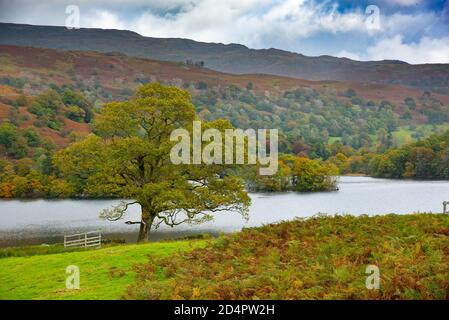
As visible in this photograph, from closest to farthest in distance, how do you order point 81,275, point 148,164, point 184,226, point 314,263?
1. point 314,263
2. point 81,275
3. point 148,164
4. point 184,226

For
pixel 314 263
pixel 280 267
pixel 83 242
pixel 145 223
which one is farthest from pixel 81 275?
pixel 83 242

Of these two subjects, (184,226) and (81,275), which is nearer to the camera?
(81,275)

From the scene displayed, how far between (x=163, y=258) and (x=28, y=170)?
9558cm

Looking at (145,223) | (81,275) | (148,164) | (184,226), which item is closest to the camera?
(81,275)

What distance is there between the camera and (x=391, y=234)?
44.9 ft

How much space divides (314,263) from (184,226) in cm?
4177

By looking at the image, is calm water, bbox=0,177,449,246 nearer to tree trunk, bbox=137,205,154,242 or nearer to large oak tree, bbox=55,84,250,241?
tree trunk, bbox=137,205,154,242

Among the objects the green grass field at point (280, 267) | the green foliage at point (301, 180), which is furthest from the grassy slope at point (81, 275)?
the green foliage at point (301, 180)

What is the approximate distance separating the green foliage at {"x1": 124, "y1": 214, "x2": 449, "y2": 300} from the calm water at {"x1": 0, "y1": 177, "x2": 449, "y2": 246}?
98.1 feet

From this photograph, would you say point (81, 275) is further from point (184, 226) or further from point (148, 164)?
point (184, 226)

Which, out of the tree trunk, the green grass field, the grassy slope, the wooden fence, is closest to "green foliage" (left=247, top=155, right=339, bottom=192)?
the tree trunk

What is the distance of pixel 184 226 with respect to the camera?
5247 cm

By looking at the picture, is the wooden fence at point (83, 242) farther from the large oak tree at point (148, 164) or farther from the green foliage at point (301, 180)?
the green foliage at point (301, 180)
